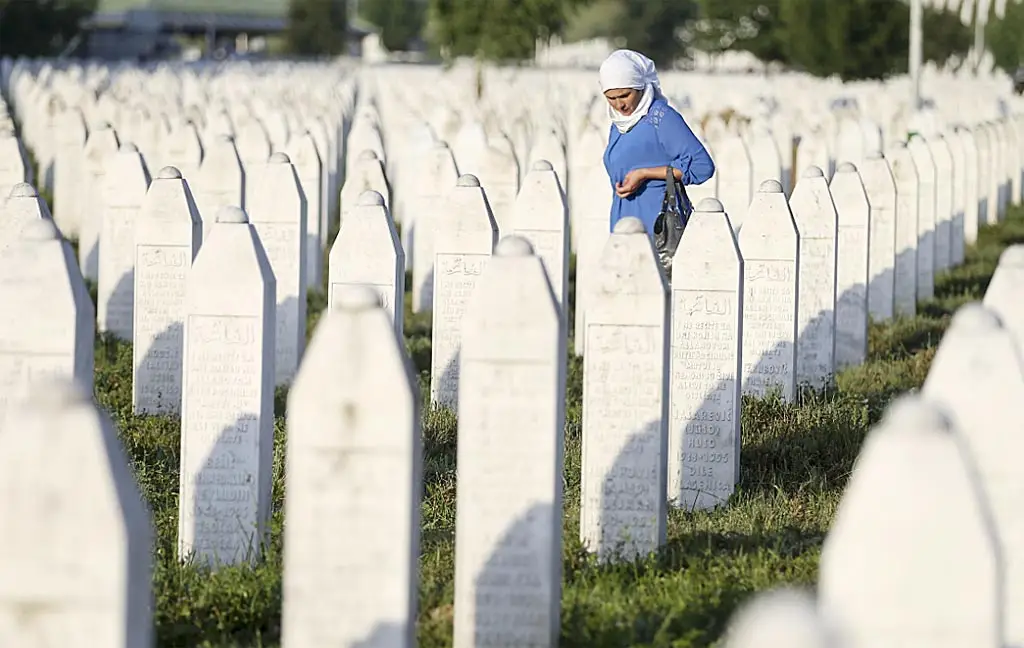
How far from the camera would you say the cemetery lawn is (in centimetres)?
580

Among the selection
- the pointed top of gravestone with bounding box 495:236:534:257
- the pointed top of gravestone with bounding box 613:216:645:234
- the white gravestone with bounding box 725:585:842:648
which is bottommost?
the white gravestone with bounding box 725:585:842:648

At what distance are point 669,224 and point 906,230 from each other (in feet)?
17.5

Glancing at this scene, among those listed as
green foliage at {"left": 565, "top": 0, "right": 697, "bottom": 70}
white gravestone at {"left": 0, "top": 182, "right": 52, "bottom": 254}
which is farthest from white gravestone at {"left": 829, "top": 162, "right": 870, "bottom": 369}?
green foliage at {"left": 565, "top": 0, "right": 697, "bottom": 70}

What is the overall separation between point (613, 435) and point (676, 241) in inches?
112

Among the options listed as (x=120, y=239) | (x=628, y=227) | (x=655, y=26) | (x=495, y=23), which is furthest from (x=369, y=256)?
(x=655, y=26)

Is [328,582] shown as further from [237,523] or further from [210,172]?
[210,172]

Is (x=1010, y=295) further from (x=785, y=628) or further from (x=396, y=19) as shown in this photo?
(x=396, y=19)

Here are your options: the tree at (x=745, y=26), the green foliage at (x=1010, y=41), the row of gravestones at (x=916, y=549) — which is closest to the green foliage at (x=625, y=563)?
the row of gravestones at (x=916, y=549)

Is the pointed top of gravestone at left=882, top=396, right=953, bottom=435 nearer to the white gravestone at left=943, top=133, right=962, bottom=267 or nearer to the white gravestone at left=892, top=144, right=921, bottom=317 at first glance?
the white gravestone at left=892, top=144, right=921, bottom=317

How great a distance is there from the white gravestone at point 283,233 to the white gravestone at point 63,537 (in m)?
6.06

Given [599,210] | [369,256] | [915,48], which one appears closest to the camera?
[369,256]

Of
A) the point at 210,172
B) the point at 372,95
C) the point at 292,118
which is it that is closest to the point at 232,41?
the point at 372,95

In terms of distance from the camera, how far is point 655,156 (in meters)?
9.51

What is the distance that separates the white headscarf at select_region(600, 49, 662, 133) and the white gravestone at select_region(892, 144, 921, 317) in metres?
4.78
